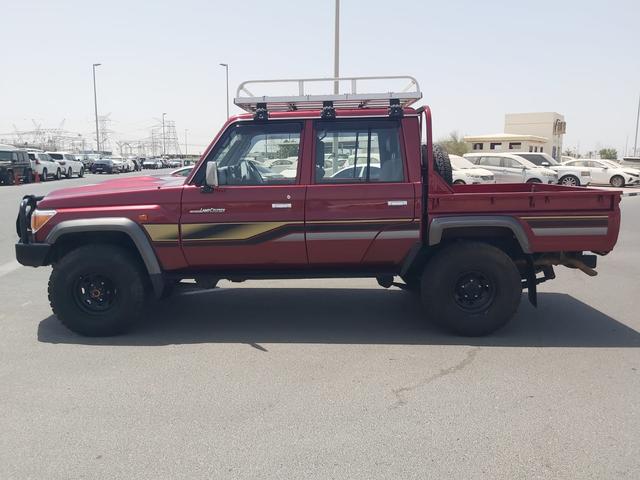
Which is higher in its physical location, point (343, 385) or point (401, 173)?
point (401, 173)

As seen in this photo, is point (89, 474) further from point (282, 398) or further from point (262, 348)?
point (262, 348)

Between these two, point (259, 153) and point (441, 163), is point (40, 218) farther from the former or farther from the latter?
point (441, 163)

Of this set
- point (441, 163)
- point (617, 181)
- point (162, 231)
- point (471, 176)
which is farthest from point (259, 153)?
point (617, 181)

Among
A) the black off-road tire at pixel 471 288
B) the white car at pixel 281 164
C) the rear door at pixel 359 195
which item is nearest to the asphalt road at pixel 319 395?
the black off-road tire at pixel 471 288

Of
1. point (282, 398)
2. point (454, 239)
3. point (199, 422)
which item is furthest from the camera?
point (454, 239)

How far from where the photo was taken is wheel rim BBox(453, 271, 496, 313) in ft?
16.1

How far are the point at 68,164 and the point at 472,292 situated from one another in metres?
35.3

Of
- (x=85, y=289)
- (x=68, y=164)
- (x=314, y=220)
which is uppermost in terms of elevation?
(x=314, y=220)

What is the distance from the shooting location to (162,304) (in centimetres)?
612

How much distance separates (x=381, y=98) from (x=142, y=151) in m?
178

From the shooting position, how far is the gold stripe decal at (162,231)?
4.79 m

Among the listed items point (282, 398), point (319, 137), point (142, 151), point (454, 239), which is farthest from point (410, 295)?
point (142, 151)

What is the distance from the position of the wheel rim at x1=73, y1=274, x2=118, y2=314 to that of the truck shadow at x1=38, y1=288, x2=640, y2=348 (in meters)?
0.30

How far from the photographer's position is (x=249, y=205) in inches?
189
